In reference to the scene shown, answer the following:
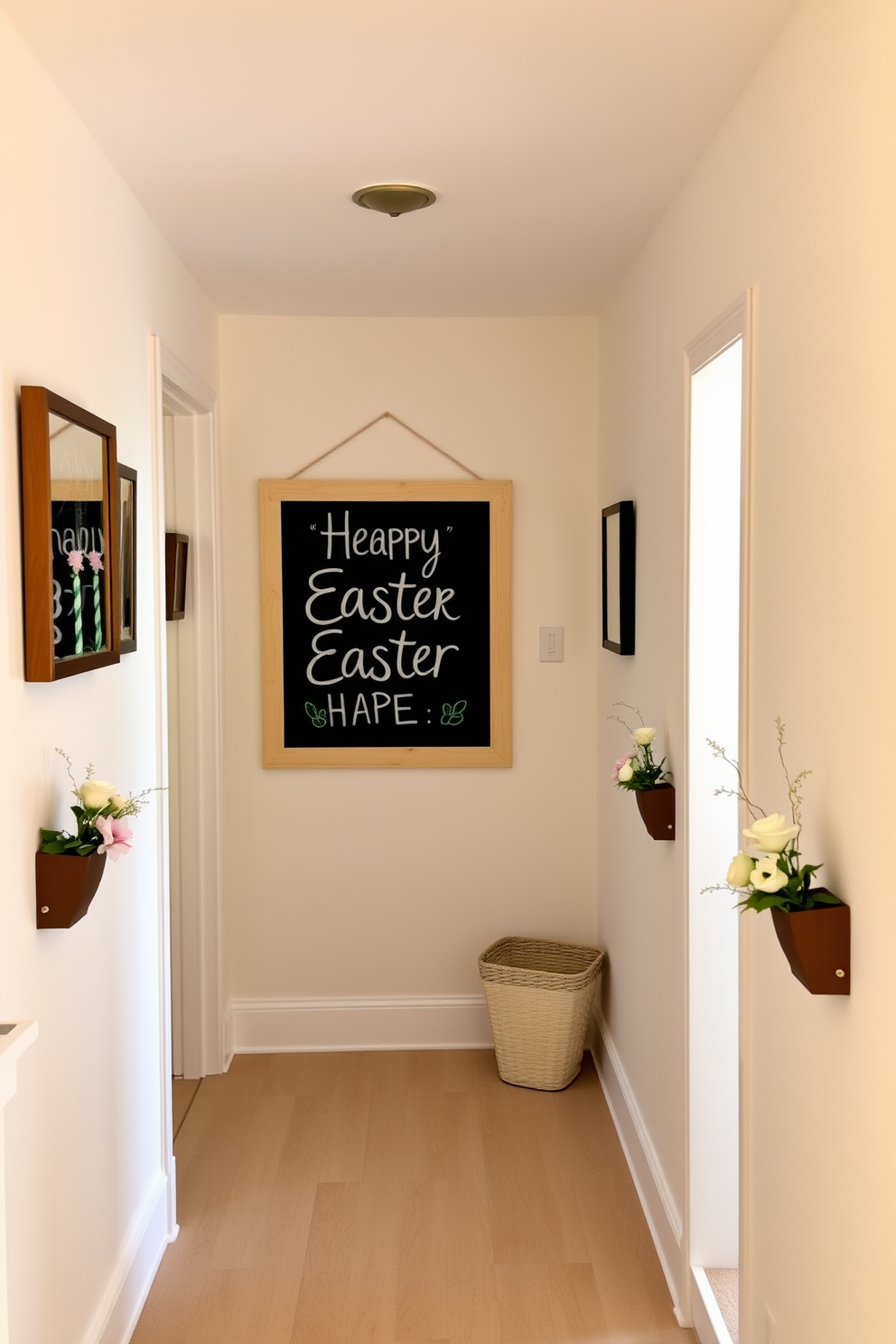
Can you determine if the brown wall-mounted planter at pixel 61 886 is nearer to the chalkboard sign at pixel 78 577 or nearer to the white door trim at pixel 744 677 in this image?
the chalkboard sign at pixel 78 577

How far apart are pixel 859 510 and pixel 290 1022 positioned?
3029 mm

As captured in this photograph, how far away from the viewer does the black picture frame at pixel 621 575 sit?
319 cm

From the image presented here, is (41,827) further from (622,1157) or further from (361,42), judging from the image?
(622,1157)

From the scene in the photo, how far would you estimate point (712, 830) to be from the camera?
2484 millimetres

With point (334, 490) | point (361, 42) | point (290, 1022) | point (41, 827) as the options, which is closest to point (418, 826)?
point (290, 1022)

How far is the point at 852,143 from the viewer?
152cm

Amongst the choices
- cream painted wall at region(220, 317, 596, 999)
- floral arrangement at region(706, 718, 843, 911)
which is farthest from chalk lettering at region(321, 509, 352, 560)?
floral arrangement at region(706, 718, 843, 911)

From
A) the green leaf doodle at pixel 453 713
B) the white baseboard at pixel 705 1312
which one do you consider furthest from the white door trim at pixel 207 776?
the white baseboard at pixel 705 1312

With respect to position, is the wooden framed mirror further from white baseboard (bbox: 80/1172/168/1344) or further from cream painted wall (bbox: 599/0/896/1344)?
white baseboard (bbox: 80/1172/168/1344)

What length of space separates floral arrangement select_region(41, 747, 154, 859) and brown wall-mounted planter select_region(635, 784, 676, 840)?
119 centimetres

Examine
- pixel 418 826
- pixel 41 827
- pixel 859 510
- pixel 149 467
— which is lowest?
pixel 418 826

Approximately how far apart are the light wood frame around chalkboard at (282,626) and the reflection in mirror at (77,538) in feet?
5.39

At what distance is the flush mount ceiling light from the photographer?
2535 mm

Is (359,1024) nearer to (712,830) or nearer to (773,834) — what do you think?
(712,830)
